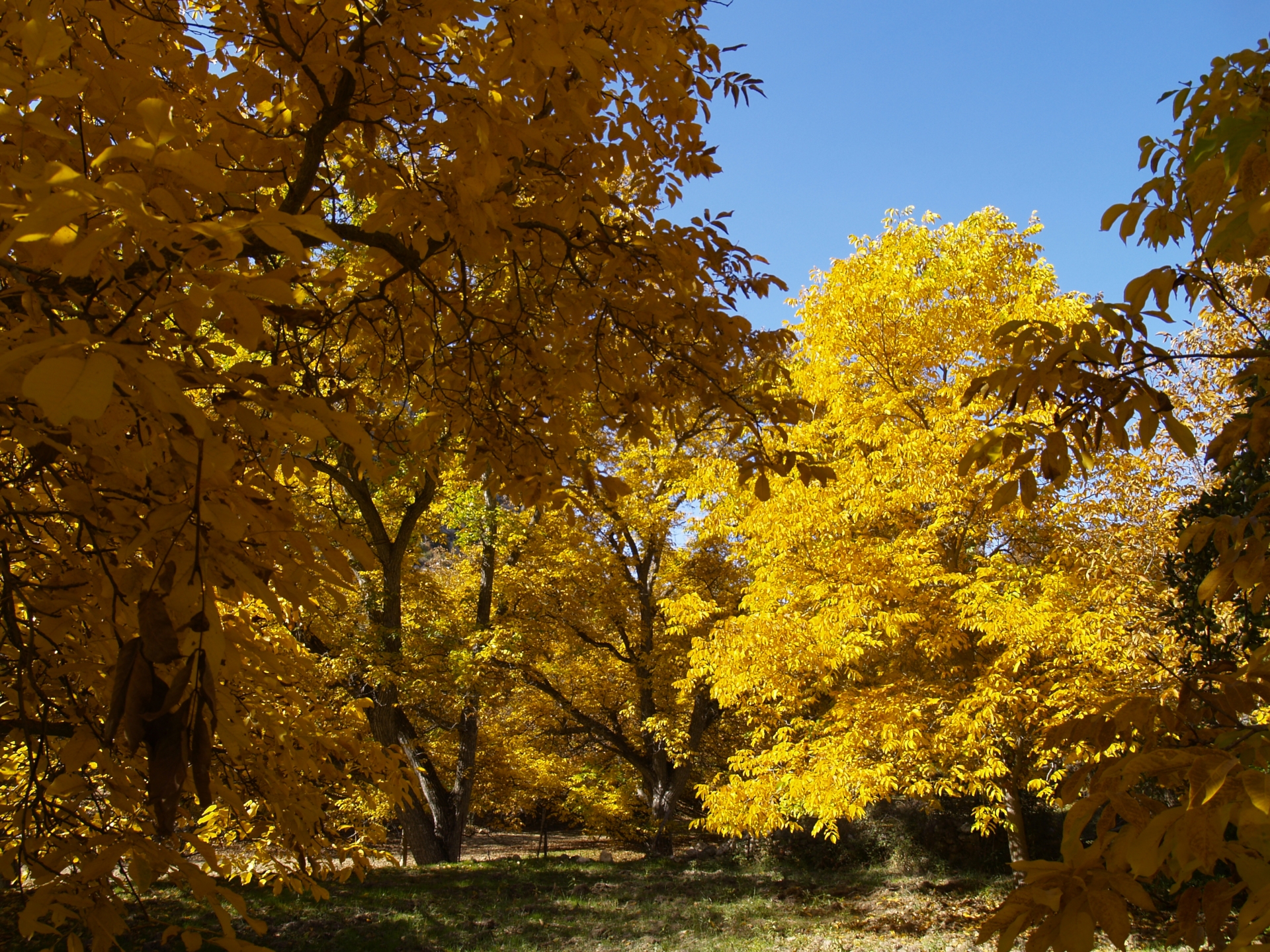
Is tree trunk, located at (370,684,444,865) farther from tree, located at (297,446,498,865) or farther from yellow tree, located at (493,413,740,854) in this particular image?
yellow tree, located at (493,413,740,854)

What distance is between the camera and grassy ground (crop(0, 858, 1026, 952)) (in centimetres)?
780

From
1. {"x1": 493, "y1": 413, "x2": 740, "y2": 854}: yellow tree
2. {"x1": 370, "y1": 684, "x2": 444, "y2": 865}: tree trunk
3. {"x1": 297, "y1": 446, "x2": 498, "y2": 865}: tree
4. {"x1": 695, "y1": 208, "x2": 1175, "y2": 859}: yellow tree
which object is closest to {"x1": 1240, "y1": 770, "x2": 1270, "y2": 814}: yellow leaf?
{"x1": 695, "y1": 208, "x2": 1175, "y2": 859}: yellow tree

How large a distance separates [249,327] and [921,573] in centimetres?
662

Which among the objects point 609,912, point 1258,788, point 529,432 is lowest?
point 609,912

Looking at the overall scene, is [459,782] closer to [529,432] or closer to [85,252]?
[529,432]

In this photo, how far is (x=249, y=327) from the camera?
102 centimetres

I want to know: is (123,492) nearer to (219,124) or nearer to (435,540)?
(219,124)

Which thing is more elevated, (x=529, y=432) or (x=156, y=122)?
(x=529, y=432)

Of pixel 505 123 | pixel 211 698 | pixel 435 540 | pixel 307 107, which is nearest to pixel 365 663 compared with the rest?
pixel 435 540

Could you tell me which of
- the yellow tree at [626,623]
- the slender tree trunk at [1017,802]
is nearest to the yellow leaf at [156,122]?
the slender tree trunk at [1017,802]

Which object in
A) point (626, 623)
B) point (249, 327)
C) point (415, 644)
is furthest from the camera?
point (626, 623)

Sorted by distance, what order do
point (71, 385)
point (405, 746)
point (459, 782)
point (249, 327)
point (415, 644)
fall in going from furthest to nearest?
point (459, 782), point (415, 644), point (405, 746), point (249, 327), point (71, 385)

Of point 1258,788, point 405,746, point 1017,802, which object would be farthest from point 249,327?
point 405,746

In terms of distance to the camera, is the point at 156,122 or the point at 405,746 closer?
the point at 156,122
